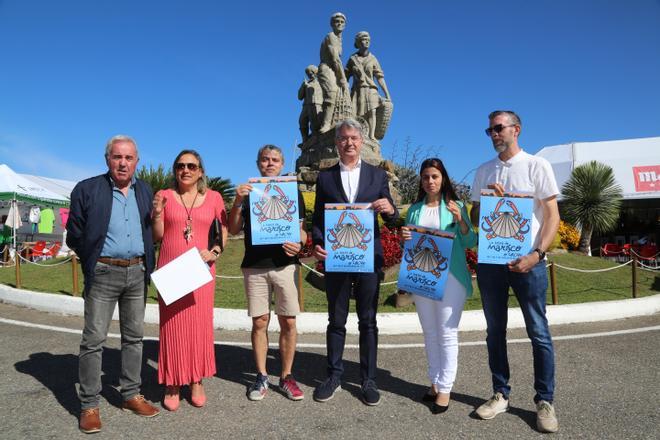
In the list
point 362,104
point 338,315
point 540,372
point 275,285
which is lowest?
point 540,372

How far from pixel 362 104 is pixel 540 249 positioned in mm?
13031

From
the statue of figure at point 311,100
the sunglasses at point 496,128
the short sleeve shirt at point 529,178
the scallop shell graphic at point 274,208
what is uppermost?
the statue of figure at point 311,100

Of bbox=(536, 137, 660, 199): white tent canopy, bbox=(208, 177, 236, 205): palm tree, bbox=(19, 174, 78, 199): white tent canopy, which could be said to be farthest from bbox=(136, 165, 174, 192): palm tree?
bbox=(536, 137, 660, 199): white tent canopy

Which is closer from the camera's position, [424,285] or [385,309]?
[424,285]

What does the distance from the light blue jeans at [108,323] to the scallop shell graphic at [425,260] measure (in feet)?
6.99

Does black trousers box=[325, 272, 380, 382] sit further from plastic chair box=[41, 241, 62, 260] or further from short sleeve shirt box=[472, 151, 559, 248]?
plastic chair box=[41, 241, 62, 260]

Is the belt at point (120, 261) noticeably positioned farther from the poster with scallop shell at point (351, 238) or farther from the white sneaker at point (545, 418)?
the white sneaker at point (545, 418)

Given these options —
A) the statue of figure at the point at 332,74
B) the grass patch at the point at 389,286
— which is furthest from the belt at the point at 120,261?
the statue of figure at the point at 332,74

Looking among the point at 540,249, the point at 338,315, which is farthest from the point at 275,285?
the point at 540,249

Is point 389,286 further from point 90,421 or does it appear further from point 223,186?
point 223,186

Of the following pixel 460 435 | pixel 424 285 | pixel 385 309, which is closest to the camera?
pixel 460 435

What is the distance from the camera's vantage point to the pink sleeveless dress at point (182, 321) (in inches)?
135

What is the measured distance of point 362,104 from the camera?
15.4 metres

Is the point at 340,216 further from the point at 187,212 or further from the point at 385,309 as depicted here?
the point at 385,309
